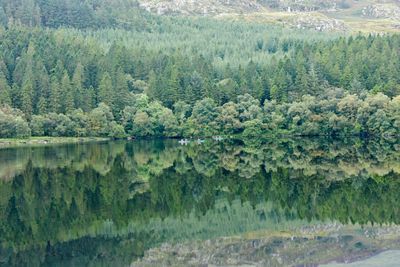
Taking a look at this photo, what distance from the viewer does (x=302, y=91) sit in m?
115

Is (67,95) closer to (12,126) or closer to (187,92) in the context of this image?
(12,126)

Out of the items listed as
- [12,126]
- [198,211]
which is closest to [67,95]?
[12,126]

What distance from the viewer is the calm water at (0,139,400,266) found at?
85.7 ft

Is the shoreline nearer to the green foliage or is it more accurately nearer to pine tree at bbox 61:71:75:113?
the green foliage

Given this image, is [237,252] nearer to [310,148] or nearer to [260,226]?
[260,226]

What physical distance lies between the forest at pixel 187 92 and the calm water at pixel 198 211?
40.4m

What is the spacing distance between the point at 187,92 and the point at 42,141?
100 ft

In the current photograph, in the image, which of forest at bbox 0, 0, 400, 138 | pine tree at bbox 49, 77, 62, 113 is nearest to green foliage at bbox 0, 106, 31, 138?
forest at bbox 0, 0, 400, 138

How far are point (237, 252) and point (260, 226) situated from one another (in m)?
5.05

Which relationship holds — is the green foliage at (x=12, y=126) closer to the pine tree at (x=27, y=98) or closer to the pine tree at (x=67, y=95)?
the pine tree at (x=27, y=98)

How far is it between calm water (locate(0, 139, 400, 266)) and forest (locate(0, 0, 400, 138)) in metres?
40.4

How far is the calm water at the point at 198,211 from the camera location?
26.1 meters

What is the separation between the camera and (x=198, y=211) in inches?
1401

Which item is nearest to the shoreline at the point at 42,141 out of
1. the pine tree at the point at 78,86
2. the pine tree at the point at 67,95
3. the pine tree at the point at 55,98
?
the pine tree at the point at 67,95
